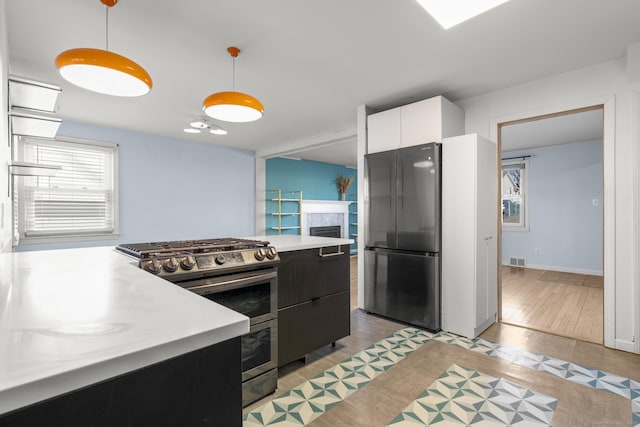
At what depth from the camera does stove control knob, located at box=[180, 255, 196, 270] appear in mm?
1611

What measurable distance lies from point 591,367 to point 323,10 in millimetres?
3164

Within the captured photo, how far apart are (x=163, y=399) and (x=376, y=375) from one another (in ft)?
6.37

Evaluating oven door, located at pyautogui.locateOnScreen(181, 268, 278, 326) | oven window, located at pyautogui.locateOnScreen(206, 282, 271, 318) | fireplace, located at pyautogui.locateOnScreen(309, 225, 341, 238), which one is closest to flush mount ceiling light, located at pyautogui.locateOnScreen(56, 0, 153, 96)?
oven door, located at pyautogui.locateOnScreen(181, 268, 278, 326)

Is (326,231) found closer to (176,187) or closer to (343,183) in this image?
(343,183)

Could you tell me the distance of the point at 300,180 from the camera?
7430mm

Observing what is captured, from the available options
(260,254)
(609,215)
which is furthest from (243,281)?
(609,215)

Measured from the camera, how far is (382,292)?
337 cm

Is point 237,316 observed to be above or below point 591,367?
above

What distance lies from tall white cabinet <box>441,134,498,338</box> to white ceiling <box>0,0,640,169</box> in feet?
2.31

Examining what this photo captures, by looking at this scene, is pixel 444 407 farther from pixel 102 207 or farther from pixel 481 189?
pixel 102 207

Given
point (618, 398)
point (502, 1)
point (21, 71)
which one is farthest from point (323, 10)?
point (618, 398)

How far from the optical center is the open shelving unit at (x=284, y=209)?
672 cm

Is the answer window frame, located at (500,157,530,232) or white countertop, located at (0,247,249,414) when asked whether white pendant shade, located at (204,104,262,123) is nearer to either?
white countertop, located at (0,247,249,414)

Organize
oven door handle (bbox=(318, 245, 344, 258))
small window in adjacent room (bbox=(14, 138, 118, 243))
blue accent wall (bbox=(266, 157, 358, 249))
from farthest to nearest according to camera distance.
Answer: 1. blue accent wall (bbox=(266, 157, 358, 249))
2. small window in adjacent room (bbox=(14, 138, 118, 243))
3. oven door handle (bbox=(318, 245, 344, 258))
